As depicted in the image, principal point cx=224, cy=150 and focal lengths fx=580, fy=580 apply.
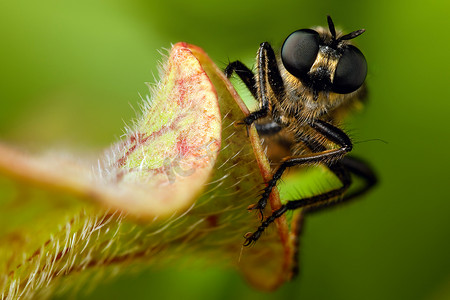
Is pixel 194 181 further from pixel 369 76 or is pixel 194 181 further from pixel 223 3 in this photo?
pixel 223 3

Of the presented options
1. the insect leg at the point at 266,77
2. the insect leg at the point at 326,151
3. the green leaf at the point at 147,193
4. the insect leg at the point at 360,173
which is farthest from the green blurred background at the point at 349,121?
the green leaf at the point at 147,193

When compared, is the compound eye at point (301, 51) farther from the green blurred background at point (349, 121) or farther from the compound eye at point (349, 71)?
the green blurred background at point (349, 121)

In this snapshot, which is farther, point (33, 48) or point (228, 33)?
point (228, 33)

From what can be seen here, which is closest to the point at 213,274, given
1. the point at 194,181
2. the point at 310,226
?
the point at 310,226

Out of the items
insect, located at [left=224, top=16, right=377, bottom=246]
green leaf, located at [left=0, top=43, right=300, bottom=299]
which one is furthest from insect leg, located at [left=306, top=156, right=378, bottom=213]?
green leaf, located at [left=0, top=43, right=300, bottom=299]

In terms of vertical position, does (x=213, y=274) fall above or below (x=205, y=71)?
below

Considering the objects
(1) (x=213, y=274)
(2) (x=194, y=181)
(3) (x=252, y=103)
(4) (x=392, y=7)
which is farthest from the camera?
(4) (x=392, y=7)

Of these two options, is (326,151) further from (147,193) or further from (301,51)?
(147,193)
